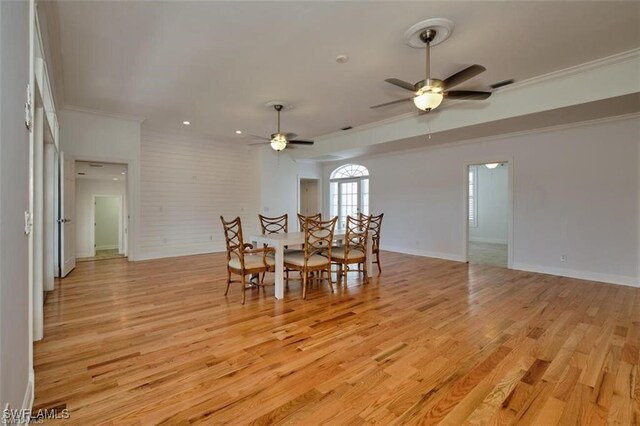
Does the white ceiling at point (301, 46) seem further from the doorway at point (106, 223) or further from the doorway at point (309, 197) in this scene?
the doorway at point (106, 223)

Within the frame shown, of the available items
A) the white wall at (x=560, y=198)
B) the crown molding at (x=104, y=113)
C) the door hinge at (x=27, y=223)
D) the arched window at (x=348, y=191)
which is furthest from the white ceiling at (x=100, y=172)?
the white wall at (x=560, y=198)

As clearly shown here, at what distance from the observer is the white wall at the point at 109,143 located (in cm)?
543

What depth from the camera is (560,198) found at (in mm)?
5152

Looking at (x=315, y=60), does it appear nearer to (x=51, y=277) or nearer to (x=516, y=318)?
(x=516, y=318)

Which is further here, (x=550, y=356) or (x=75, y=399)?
(x=550, y=356)

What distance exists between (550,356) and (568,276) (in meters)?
3.54

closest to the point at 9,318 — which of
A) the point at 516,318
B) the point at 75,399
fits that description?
the point at 75,399

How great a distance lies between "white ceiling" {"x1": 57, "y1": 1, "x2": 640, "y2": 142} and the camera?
106 inches

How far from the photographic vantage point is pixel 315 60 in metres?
3.57

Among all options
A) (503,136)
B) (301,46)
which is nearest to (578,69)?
(503,136)

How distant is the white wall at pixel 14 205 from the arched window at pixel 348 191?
7476 millimetres

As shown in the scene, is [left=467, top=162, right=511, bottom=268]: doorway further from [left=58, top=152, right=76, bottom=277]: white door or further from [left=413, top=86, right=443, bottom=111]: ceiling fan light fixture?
[left=58, top=152, right=76, bottom=277]: white door

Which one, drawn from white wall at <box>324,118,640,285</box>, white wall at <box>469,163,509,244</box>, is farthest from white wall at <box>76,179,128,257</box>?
white wall at <box>469,163,509,244</box>

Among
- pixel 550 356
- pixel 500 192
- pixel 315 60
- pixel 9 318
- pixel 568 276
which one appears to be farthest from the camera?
pixel 500 192
